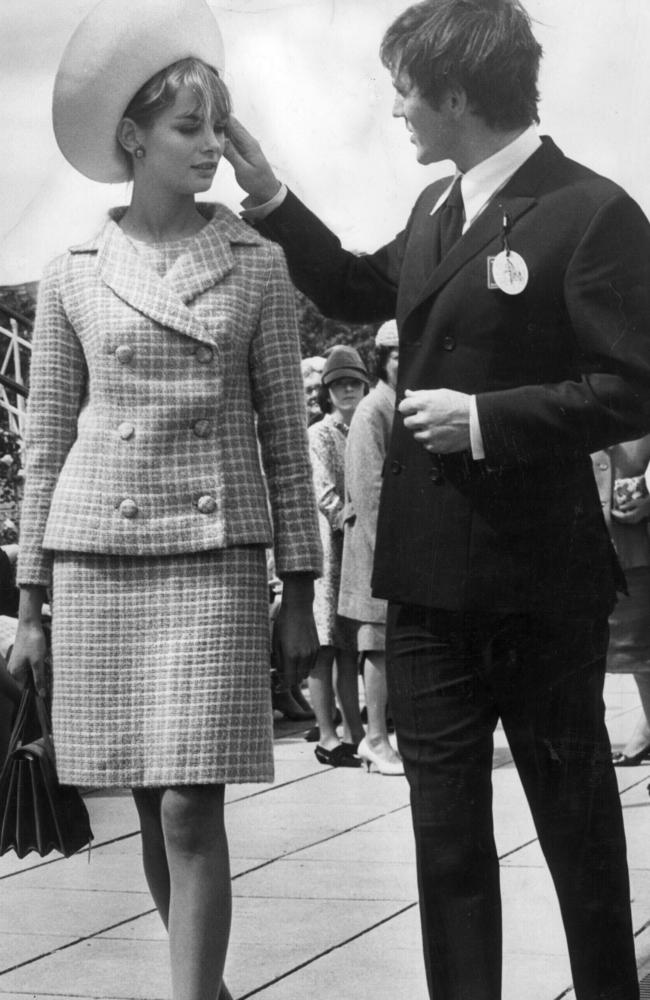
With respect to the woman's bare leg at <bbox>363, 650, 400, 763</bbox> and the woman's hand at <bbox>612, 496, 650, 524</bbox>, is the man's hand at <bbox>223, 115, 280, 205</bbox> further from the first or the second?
the woman's bare leg at <bbox>363, 650, 400, 763</bbox>

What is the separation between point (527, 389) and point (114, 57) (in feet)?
3.28

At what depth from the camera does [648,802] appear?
6.09 metres

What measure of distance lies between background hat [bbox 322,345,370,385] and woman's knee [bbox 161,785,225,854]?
513 cm

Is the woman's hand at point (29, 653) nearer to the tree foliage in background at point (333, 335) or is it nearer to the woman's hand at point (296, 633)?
the woman's hand at point (296, 633)

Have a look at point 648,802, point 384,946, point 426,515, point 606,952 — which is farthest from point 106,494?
point 648,802

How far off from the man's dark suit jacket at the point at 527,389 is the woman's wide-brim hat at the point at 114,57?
58cm

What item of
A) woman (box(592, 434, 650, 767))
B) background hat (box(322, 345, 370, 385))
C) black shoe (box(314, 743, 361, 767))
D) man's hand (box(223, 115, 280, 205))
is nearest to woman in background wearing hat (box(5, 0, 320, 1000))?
man's hand (box(223, 115, 280, 205))

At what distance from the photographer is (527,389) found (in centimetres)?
288

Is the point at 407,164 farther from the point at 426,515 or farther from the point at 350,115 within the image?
the point at 426,515

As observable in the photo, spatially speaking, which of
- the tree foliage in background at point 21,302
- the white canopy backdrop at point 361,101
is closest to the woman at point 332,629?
the tree foliage in background at point 21,302

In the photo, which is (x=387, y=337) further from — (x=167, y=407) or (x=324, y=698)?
(x=167, y=407)

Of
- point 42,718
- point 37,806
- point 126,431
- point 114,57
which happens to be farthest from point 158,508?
point 114,57

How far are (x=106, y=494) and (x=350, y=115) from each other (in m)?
1.39

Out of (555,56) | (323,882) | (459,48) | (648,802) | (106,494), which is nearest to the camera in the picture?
(459,48)
